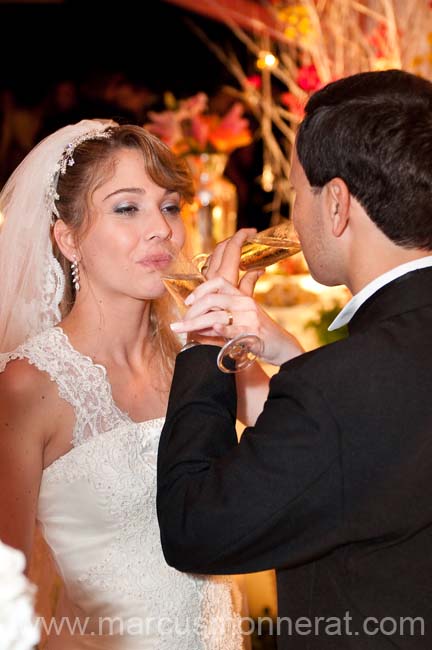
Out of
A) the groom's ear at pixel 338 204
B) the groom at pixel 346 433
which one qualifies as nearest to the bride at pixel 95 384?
the groom at pixel 346 433

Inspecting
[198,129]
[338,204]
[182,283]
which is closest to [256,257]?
[182,283]

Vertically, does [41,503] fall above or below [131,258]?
below

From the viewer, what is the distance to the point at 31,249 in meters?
2.29

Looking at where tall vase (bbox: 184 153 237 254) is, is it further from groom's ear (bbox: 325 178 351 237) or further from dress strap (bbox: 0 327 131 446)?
groom's ear (bbox: 325 178 351 237)

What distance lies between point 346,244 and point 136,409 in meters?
0.83

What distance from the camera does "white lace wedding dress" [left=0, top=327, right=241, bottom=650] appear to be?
202 centimetres

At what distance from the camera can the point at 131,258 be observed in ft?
7.01

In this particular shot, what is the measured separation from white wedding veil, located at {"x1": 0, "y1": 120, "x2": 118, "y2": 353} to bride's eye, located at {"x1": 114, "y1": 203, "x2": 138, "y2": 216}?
7.6 inches

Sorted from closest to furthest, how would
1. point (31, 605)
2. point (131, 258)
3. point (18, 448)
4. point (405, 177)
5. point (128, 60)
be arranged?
1. point (31, 605)
2. point (405, 177)
3. point (18, 448)
4. point (131, 258)
5. point (128, 60)

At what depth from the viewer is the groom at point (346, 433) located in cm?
138

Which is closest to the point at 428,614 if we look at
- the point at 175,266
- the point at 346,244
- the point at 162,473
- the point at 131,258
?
the point at 162,473

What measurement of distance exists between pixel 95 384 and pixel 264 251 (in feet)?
1.82

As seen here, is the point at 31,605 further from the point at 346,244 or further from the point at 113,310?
the point at 113,310

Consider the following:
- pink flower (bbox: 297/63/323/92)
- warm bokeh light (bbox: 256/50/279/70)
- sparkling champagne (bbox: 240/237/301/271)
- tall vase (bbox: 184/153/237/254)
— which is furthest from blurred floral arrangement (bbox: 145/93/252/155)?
sparkling champagne (bbox: 240/237/301/271)
